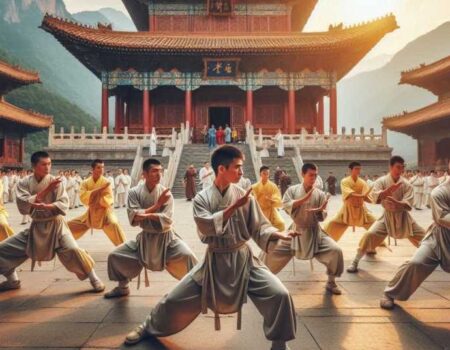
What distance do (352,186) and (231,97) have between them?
66.7ft

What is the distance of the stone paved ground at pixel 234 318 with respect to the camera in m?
3.27

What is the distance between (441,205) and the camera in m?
4.01

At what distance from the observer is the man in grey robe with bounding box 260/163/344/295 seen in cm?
460

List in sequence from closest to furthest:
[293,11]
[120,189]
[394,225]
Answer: [394,225]
[120,189]
[293,11]

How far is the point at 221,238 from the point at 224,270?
0.25 meters

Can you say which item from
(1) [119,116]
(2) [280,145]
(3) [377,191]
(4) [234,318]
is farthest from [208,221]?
(1) [119,116]

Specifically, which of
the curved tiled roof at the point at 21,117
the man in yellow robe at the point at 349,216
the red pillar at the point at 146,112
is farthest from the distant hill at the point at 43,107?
the man in yellow robe at the point at 349,216

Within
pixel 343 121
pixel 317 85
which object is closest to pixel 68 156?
pixel 317 85

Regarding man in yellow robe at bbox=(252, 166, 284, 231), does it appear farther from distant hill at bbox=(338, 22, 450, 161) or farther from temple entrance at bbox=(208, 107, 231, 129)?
distant hill at bbox=(338, 22, 450, 161)

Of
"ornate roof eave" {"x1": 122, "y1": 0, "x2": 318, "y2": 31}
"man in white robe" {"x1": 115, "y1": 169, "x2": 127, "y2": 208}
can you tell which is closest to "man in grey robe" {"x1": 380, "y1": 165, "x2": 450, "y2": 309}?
"man in white robe" {"x1": 115, "y1": 169, "x2": 127, "y2": 208}

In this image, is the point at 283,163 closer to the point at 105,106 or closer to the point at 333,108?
the point at 333,108

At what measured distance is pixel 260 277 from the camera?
3.14 meters

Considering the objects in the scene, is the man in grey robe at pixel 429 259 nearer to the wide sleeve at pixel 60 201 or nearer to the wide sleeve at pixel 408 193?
the wide sleeve at pixel 408 193

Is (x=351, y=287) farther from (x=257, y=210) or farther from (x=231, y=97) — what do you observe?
(x=231, y=97)
